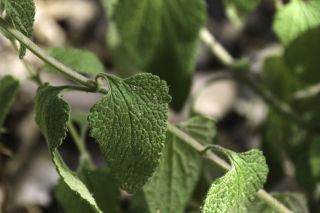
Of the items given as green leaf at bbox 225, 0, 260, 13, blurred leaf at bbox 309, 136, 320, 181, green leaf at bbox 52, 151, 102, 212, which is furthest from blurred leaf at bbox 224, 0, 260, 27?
green leaf at bbox 52, 151, 102, 212

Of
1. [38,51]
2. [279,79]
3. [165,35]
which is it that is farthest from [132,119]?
[279,79]

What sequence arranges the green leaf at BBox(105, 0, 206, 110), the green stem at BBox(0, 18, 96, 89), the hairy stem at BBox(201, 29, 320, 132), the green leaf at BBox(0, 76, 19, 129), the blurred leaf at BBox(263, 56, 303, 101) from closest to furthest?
the green stem at BBox(0, 18, 96, 89)
the green leaf at BBox(0, 76, 19, 129)
the green leaf at BBox(105, 0, 206, 110)
the hairy stem at BBox(201, 29, 320, 132)
the blurred leaf at BBox(263, 56, 303, 101)

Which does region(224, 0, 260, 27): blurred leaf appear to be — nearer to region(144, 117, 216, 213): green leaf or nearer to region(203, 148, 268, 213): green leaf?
region(144, 117, 216, 213): green leaf

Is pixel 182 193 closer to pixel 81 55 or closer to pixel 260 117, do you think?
pixel 81 55

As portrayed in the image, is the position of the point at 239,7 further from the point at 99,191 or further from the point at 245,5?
the point at 99,191

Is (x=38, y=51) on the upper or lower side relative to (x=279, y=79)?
upper

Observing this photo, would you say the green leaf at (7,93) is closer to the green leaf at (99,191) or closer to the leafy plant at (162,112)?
the leafy plant at (162,112)

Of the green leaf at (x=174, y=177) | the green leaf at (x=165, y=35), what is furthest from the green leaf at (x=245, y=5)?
the green leaf at (x=174, y=177)
